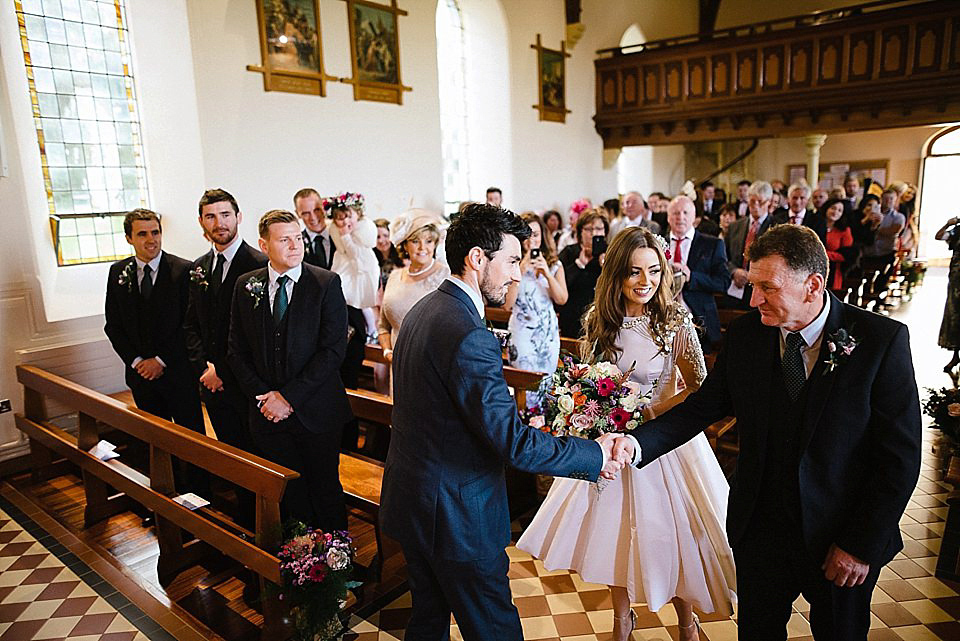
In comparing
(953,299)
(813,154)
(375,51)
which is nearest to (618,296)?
(953,299)

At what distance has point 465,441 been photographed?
1.99 meters

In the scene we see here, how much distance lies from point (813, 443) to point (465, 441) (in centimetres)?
99

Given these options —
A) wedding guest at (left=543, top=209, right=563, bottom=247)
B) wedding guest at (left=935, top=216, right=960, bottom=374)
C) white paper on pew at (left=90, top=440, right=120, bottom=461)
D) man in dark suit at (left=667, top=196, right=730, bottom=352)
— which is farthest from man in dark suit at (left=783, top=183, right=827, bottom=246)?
white paper on pew at (left=90, top=440, right=120, bottom=461)

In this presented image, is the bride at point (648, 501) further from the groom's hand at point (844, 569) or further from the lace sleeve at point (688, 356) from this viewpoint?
the groom's hand at point (844, 569)

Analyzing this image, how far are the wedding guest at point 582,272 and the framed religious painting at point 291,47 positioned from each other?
3729mm

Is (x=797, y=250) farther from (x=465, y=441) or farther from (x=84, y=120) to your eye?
(x=84, y=120)

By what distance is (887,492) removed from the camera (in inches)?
71.2

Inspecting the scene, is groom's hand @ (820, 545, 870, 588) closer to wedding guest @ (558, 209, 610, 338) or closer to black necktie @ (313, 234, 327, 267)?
wedding guest @ (558, 209, 610, 338)

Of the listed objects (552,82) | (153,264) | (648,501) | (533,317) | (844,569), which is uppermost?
(552,82)

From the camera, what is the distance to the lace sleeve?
2777 mm

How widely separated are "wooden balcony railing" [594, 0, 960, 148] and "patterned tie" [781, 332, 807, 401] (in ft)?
A: 29.8

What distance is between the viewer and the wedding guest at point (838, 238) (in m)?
8.33

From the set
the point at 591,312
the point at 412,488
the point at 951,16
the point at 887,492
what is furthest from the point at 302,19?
the point at 951,16

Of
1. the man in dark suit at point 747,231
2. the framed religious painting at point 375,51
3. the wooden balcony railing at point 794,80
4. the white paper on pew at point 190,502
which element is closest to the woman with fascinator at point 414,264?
the white paper on pew at point 190,502
